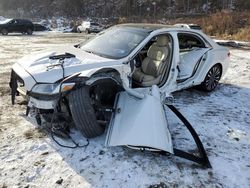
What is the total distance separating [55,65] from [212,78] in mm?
3944

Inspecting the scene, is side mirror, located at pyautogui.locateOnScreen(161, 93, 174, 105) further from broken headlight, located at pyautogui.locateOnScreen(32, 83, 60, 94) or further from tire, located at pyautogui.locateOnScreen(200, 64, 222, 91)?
tire, located at pyautogui.locateOnScreen(200, 64, 222, 91)

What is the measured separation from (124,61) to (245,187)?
2561 mm

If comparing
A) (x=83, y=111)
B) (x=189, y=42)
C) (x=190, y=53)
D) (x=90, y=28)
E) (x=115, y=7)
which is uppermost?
(x=115, y=7)

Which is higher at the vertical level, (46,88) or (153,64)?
(153,64)

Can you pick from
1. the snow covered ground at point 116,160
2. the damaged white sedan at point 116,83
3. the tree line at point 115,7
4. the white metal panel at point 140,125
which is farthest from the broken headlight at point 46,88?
the tree line at point 115,7

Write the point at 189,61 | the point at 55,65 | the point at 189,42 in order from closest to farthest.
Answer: the point at 55,65 → the point at 189,61 → the point at 189,42

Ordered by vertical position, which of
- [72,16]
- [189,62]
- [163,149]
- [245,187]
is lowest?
[245,187]

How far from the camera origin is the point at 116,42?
5598 millimetres

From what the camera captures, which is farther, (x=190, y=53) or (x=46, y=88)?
(x=190, y=53)

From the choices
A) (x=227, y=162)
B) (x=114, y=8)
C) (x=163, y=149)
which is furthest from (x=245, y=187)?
(x=114, y=8)

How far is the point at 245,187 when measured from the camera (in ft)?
11.6

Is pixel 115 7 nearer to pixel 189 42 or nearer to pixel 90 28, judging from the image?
pixel 90 28

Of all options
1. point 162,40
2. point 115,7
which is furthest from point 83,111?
point 115,7

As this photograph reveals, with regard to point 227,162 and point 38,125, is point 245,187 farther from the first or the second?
point 38,125
